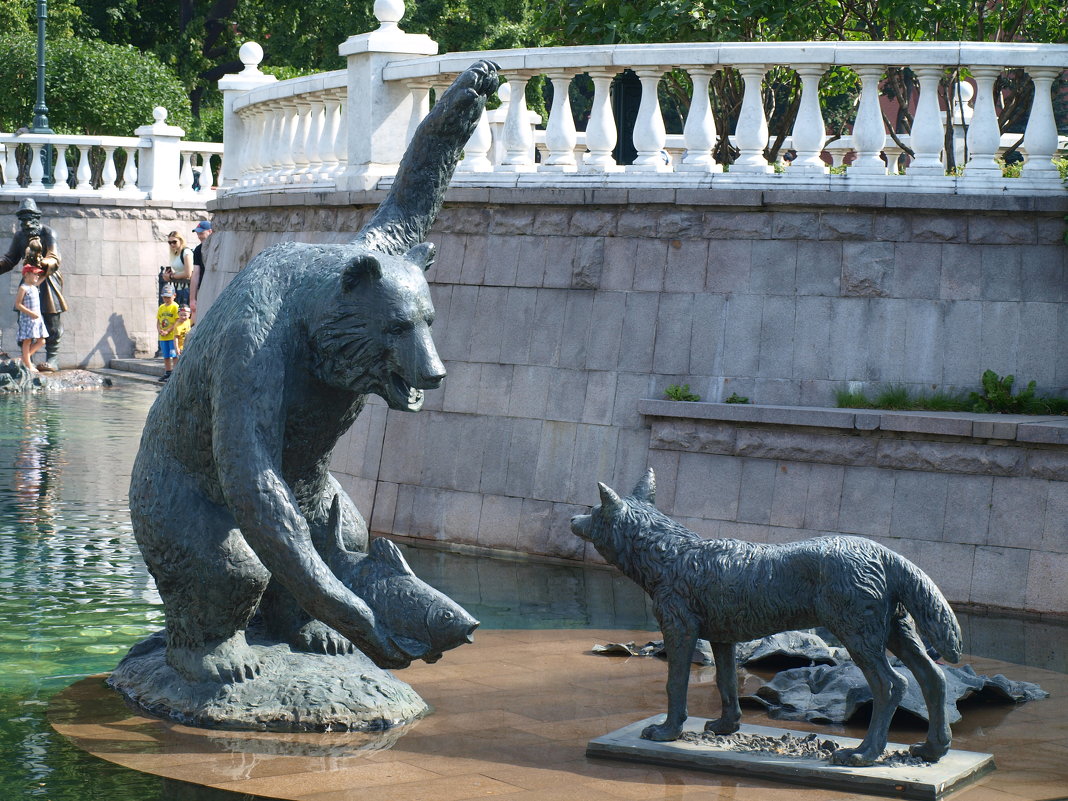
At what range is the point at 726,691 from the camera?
17.6 ft

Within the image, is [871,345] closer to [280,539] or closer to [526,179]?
[526,179]

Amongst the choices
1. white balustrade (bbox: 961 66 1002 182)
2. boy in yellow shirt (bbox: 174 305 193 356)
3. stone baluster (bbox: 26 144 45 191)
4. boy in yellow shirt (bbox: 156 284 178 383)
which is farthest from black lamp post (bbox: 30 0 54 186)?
white balustrade (bbox: 961 66 1002 182)

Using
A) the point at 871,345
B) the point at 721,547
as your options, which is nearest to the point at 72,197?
the point at 871,345

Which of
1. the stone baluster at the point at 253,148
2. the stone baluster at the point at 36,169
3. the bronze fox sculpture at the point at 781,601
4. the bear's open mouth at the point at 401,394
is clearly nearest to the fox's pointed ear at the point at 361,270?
the bear's open mouth at the point at 401,394

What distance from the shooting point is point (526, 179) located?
9.98m

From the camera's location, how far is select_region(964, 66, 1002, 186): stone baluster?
9.05 meters

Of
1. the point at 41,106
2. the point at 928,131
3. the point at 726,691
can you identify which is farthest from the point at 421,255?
the point at 41,106

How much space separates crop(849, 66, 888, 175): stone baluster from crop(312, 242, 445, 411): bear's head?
478 cm

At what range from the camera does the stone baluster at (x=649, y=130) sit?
31.7 feet

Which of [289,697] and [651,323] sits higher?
[651,323]

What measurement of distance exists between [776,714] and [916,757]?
0.93 m

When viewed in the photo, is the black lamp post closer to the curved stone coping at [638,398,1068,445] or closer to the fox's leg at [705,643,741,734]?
the curved stone coping at [638,398,1068,445]

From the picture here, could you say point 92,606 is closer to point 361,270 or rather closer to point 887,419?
point 361,270

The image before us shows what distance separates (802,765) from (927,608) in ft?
2.13
